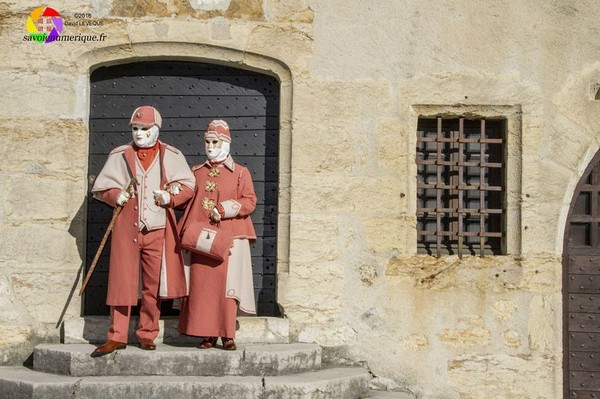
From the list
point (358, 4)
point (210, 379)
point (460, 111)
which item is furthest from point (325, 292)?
point (358, 4)

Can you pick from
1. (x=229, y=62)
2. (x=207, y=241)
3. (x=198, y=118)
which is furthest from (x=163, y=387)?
(x=229, y=62)

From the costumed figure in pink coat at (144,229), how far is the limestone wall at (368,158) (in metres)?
0.73

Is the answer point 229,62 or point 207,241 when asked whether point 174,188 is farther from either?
point 229,62

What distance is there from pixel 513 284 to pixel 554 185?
0.79 metres

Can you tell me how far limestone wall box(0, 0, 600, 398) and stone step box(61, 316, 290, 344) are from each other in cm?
15

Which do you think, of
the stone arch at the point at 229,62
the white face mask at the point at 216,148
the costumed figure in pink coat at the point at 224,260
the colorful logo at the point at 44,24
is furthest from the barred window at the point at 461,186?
the colorful logo at the point at 44,24

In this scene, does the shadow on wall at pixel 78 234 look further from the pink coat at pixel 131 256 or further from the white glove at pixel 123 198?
the white glove at pixel 123 198

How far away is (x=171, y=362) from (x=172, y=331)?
1.84 ft

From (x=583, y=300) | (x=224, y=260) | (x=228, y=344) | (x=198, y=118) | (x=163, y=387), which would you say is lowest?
(x=163, y=387)

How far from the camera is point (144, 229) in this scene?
5887mm

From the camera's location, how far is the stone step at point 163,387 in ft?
18.0

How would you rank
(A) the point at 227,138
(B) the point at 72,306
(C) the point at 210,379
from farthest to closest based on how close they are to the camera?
(B) the point at 72,306 < (A) the point at 227,138 < (C) the point at 210,379

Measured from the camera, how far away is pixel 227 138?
605 centimetres

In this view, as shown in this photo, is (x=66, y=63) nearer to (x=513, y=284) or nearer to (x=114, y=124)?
(x=114, y=124)
